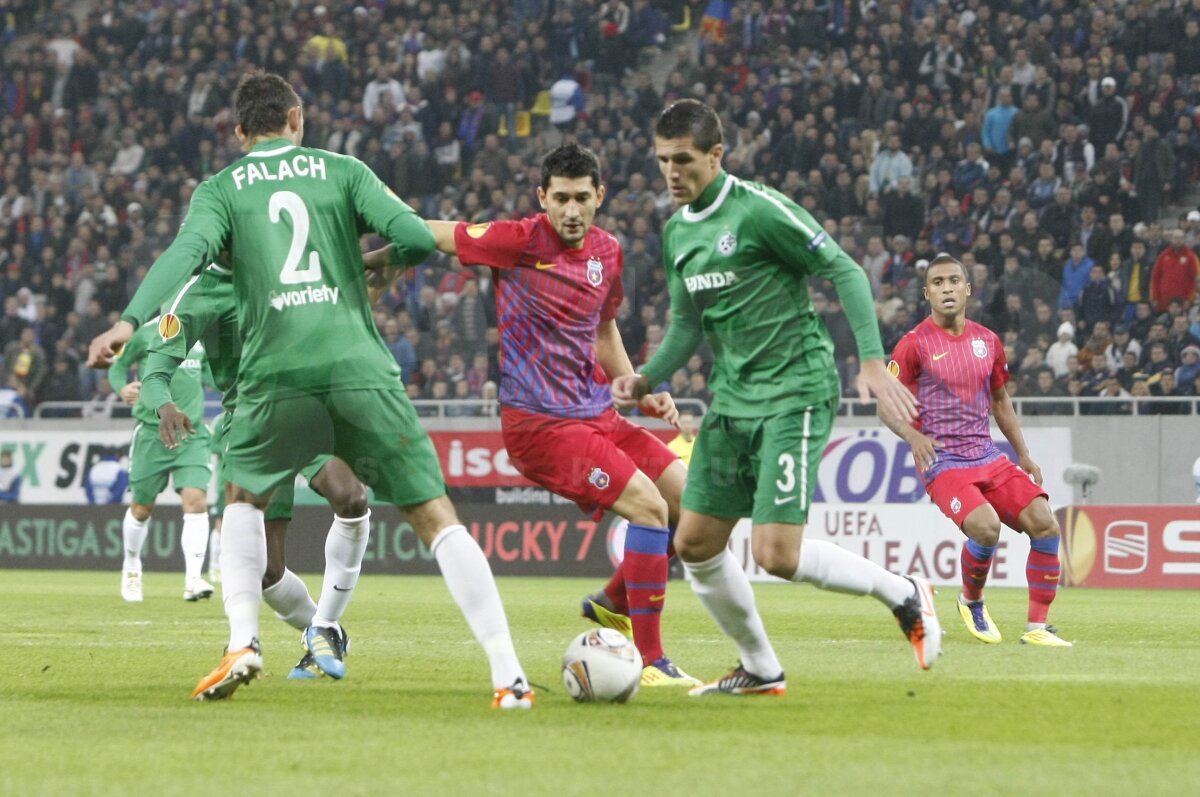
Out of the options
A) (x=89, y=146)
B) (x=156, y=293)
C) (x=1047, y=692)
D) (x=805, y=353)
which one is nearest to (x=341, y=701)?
(x=156, y=293)

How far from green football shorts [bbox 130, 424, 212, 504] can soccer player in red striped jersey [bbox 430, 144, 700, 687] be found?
26.1 ft

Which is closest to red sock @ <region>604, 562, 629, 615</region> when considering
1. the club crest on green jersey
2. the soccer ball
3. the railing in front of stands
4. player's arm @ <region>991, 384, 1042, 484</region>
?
the soccer ball

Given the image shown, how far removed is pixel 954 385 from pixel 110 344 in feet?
20.8

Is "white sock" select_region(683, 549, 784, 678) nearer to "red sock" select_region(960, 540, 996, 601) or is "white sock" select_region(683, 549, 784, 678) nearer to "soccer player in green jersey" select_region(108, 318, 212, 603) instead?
"red sock" select_region(960, 540, 996, 601)

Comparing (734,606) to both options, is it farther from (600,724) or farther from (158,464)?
(158,464)

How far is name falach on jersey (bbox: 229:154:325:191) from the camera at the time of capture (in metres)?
6.98

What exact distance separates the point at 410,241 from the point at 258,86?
3.23 ft

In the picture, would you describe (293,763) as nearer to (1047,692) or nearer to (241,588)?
(241,588)

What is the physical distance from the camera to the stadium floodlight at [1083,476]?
19.3 metres

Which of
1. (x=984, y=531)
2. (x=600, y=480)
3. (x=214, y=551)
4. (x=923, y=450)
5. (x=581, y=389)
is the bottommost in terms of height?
(x=214, y=551)

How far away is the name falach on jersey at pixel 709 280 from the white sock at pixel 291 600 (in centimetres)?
240

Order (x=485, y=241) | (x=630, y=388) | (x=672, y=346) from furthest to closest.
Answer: (x=485, y=241)
(x=672, y=346)
(x=630, y=388)

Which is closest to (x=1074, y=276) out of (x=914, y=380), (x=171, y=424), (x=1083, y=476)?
(x=1083, y=476)

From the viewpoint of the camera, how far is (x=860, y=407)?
2102 centimetres
